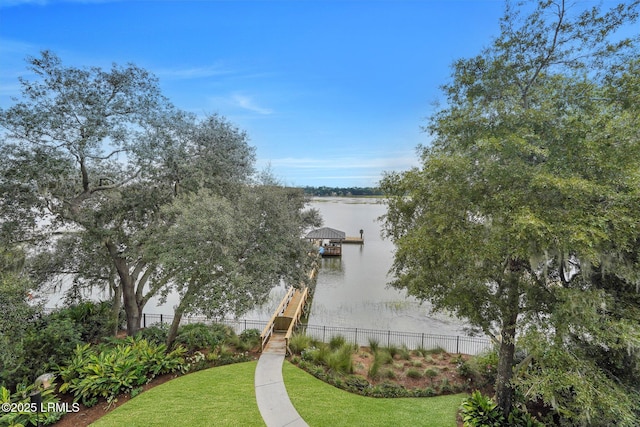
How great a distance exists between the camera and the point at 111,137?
313 inches

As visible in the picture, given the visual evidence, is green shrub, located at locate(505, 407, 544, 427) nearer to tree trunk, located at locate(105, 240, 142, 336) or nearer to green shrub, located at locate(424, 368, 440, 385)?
green shrub, located at locate(424, 368, 440, 385)

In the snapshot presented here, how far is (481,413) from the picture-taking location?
6.28 meters

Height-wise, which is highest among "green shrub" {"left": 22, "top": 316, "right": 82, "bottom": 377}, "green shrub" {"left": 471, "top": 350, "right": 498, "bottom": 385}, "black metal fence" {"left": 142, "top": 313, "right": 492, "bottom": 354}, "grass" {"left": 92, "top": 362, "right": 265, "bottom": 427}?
"green shrub" {"left": 22, "top": 316, "right": 82, "bottom": 377}

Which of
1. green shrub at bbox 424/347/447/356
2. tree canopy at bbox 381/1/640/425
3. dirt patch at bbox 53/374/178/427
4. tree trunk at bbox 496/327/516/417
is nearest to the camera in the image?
tree canopy at bbox 381/1/640/425

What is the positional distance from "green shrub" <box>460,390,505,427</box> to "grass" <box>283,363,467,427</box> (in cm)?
34

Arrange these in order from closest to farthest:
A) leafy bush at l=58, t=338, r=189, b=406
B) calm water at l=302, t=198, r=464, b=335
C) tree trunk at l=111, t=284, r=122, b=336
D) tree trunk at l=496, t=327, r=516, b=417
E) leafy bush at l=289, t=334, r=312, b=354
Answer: tree trunk at l=496, t=327, r=516, b=417 → leafy bush at l=58, t=338, r=189, b=406 → leafy bush at l=289, t=334, r=312, b=354 → tree trunk at l=111, t=284, r=122, b=336 → calm water at l=302, t=198, r=464, b=335

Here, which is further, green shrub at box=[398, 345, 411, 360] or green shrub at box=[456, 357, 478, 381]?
green shrub at box=[398, 345, 411, 360]

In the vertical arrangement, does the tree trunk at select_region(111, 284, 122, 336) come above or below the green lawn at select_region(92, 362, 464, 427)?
above

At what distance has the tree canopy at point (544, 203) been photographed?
4.12 meters

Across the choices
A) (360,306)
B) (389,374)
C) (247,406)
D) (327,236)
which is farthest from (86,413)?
(327,236)

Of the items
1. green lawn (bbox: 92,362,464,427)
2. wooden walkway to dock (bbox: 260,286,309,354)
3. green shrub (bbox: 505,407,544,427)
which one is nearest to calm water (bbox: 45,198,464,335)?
wooden walkway to dock (bbox: 260,286,309,354)

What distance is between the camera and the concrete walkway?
20.4 feet

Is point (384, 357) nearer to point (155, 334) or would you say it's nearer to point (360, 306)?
point (360, 306)

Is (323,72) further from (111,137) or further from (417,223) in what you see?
(417,223)
